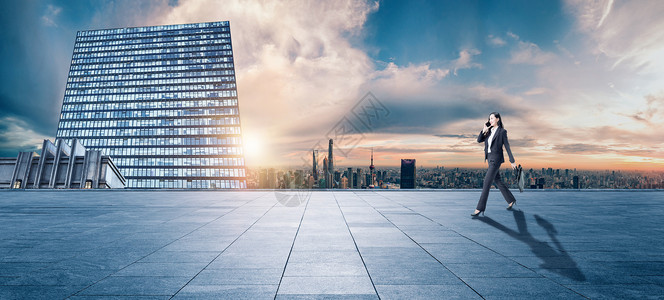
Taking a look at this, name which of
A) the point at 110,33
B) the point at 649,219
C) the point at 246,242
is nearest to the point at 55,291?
the point at 246,242

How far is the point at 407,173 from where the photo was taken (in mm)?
98188

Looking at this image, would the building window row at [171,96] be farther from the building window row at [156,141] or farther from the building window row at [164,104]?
the building window row at [156,141]

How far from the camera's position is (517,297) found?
2.83 meters

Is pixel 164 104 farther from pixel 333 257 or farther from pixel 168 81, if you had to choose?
pixel 333 257

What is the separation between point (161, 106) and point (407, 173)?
9609cm

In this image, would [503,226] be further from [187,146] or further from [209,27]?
[209,27]

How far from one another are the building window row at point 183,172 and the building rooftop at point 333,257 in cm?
11497

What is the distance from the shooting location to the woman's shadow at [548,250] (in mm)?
3652

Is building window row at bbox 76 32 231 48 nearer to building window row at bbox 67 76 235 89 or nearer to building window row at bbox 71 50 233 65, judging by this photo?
building window row at bbox 71 50 233 65

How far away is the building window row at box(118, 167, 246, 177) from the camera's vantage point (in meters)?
117

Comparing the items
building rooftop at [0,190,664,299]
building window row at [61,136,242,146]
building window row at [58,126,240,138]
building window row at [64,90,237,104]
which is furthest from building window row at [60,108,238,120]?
building rooftop at [0,190,664,299]

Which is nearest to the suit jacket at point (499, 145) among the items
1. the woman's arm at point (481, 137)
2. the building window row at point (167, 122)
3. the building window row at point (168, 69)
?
the woman's arm at point (481, 137)

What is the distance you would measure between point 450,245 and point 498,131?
4486 mm

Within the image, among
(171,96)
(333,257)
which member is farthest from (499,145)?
(171,96)
